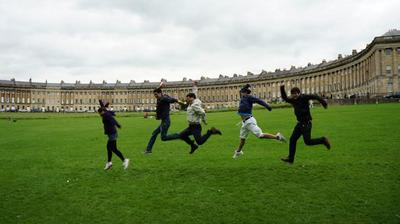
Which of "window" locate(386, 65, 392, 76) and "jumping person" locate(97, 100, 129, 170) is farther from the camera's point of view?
"window" locate(386, 65, 392, 76)

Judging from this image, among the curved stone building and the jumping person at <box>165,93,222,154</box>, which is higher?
the curved stone building

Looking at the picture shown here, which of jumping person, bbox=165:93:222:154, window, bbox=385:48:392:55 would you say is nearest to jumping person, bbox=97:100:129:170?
jumping person, bbox=165:93:222:154

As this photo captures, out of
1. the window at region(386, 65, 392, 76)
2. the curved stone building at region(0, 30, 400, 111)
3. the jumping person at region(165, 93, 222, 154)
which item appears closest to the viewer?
the jumping person at region(165, 93, 222, 154)

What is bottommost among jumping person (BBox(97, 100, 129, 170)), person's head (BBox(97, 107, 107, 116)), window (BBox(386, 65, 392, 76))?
jumping person (BBox(97, 100, 129, 170))

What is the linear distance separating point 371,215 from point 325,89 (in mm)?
120755

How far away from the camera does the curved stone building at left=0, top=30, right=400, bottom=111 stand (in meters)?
89.5

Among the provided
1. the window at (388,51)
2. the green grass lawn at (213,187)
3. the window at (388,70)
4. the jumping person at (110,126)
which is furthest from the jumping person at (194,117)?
the window at (388,51)

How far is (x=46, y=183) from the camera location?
14.1 metres

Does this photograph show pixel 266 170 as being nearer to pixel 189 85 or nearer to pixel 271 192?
pixel 271 192

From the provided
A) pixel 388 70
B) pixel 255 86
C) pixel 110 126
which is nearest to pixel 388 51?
pixel 388 70

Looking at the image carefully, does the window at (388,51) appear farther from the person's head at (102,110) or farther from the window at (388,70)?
the person's head at (102,110)

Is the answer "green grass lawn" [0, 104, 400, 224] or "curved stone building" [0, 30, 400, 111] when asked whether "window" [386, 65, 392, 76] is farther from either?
"green grass lawn" [0, 104, 400, 224]

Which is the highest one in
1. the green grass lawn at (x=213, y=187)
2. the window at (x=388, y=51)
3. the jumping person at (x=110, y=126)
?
the window at (x=388, y=51)

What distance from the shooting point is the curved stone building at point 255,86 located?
89.5 m
